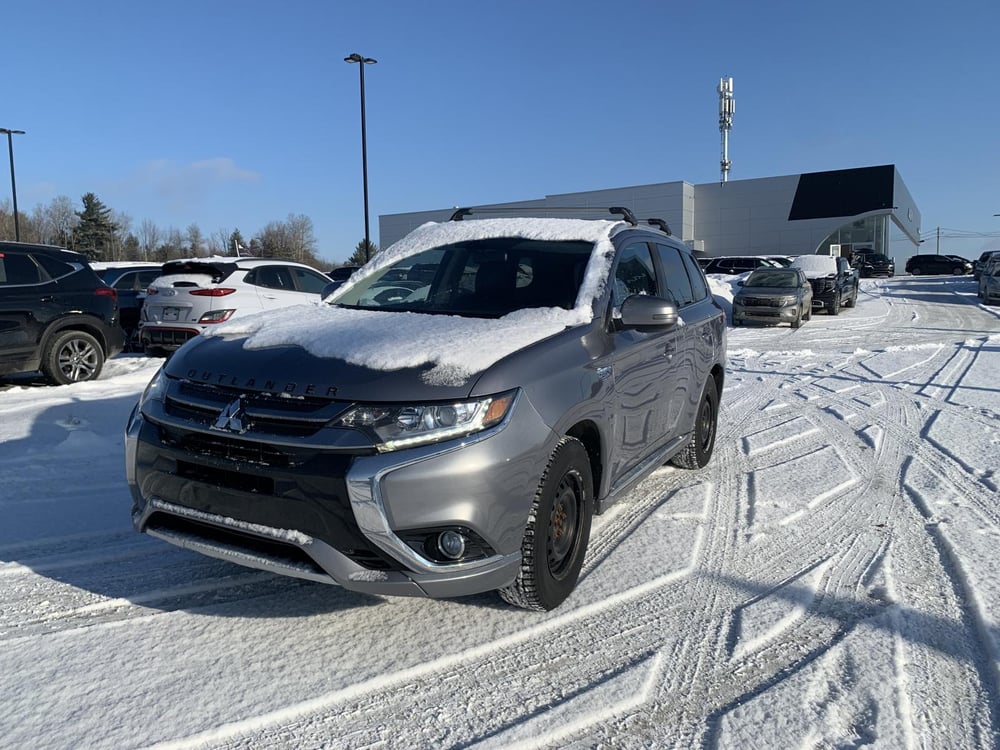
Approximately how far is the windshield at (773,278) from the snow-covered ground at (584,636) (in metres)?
15.4

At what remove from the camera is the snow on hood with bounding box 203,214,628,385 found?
10.1ft

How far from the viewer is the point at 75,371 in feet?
29.9

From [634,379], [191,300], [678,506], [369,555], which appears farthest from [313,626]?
[191,300]

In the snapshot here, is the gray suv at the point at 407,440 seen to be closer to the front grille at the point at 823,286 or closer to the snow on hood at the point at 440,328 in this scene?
the snow on hood at the point at 440,328

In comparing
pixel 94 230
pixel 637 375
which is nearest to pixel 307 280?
pixel 637 375

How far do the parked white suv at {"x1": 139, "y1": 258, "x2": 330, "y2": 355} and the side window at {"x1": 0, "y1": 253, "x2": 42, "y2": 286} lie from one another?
5.53ft

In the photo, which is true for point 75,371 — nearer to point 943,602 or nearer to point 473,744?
point 473,744

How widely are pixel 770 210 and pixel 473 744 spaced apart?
59440mm

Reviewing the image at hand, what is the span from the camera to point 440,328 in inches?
140

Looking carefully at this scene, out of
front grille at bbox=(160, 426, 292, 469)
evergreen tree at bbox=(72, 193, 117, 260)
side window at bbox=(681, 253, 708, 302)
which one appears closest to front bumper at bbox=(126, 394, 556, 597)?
front grille at bbox=(160, 426, 292, 469)

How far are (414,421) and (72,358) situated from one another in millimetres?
7882

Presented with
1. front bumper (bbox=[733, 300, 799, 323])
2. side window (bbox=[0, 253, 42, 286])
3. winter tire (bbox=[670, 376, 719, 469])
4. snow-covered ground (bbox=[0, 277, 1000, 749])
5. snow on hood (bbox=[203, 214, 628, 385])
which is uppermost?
side window (bbox=[0, 253, 42, 286])

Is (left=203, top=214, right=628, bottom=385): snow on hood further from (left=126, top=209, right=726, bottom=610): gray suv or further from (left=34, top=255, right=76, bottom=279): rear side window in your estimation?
(left=34, top=255, right=76, bottom=279): rear side window

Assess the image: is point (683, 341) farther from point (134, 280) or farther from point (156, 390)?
point (134, 280)
